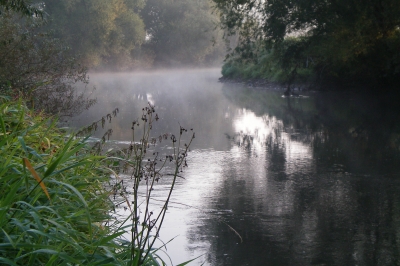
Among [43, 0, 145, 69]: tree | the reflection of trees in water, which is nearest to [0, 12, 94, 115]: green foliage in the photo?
the reflection of trees in water

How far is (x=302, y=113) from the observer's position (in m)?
20.6

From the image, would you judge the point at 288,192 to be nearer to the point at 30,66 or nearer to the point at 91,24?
the point at 30,66

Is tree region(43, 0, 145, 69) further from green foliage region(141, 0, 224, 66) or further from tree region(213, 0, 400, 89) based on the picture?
tree region(213, 0, 400, 89)

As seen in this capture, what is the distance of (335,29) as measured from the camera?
900 inches

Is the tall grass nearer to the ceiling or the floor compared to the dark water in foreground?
nearer to the ceiling

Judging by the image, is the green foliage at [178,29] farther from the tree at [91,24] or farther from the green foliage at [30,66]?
the green foliage at [30,66]

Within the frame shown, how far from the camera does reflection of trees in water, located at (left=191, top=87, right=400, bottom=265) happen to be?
6109mm

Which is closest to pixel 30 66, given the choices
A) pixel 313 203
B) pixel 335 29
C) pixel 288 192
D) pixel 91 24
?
pixel 288 192

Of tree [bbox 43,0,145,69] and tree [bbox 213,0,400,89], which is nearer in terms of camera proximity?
tree [bbox 213,0,400,89]

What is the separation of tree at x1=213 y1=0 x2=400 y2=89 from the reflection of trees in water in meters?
8.23

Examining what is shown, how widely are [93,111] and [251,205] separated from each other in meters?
14.7

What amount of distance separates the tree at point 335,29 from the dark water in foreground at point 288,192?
5.00 m

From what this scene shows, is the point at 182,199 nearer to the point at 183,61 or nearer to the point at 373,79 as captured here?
the point at 373,79

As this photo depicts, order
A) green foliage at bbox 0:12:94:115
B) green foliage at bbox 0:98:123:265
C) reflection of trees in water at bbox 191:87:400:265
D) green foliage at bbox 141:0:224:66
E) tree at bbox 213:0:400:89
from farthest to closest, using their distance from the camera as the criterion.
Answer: green foliage at bbox 141:0:224:66 → tree at bbox 213:0:400:89 → green foliage at bbox 0:12:94:115 → reflection of trees in water at bbox 191:87:400:265 → green foliage at bbox 0:98:123:265
